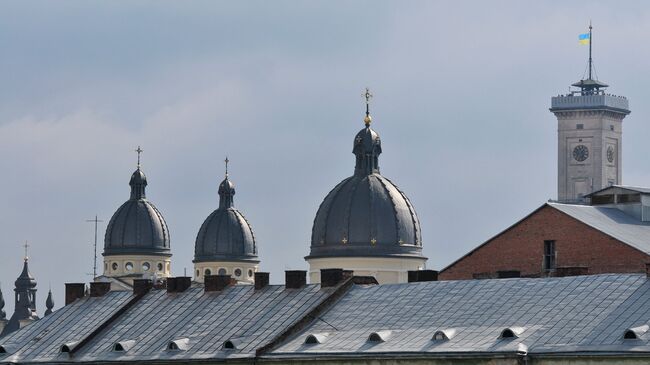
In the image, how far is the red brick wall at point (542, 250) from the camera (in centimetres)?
10562

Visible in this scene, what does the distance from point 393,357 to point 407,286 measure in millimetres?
9594

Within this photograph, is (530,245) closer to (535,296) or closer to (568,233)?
(568,233)

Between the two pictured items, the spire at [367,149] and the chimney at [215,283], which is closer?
the chimney at [215,283]

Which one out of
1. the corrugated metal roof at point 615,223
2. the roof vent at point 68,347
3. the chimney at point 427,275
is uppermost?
the corrugated metal roof at point 615,223

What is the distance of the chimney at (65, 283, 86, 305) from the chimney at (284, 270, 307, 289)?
13.8m

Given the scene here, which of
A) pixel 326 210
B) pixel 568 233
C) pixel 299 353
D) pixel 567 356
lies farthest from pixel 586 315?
pixel 326 210

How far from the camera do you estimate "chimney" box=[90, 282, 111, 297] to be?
4161 inches

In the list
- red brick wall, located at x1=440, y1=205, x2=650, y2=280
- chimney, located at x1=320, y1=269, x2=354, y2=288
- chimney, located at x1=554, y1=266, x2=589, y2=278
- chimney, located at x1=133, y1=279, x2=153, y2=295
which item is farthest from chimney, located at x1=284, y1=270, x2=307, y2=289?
red brick wall, located at x1=440, y1=205, x2=650, y2=280

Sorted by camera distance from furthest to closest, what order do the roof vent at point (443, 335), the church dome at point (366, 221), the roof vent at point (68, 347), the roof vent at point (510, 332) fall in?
1. the church dome at point (366, 221)
2. the roof vent at point (68, 347)
3. the roof vent at point (443, 335)
4. the roof vent at point (510, 332)

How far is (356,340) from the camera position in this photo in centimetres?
8600

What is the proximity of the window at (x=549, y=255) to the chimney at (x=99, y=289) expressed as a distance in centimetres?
1859

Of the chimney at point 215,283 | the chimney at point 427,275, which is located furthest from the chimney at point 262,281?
the chimney at point 427,275

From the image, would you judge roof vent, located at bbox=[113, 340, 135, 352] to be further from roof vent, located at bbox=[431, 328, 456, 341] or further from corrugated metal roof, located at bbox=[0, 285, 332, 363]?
roof vent, located at bbox=[431, 328, 456, 341]

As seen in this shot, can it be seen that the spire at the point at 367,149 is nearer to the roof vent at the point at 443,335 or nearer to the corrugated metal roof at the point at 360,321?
the corrugated metal roof at the point at 360,321
